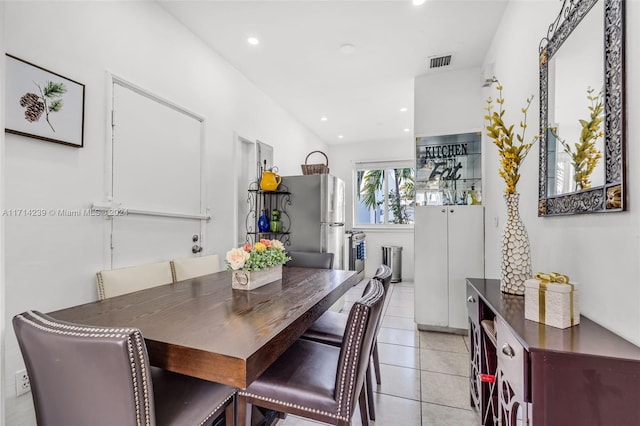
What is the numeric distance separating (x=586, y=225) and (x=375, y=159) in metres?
5.29

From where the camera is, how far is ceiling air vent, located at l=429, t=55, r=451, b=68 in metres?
3.15

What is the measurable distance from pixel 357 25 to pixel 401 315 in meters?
3.28

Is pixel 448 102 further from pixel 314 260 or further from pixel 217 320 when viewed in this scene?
pixel 217 320

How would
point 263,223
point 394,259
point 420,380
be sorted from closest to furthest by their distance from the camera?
point 420,380 < point 263,223 < point 394,259

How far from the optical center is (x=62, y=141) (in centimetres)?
176

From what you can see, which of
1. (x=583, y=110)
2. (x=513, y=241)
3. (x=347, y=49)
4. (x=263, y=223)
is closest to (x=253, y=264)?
(x=513, y=241)

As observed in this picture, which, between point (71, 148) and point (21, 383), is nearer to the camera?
point (21, 383)

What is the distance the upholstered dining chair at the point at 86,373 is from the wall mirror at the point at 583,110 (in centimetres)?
166

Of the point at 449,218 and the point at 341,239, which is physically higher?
the point at 449,218

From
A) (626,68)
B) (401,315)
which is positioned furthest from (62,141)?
(401,315)

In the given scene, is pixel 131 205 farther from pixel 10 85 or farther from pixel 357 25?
pixel 357 25

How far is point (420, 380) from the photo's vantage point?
7.43ft

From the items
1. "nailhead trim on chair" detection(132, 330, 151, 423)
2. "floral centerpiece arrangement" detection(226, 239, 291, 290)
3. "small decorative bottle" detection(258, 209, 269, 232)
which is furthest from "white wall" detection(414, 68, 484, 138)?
"nailhead trim on chair" detection(132, 330, 151, 423)

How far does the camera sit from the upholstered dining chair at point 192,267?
7.82 ft
